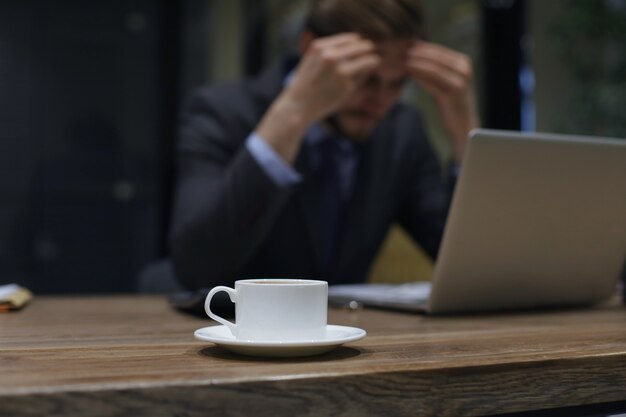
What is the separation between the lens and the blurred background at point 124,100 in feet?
11.4

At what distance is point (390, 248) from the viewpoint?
7.00ft

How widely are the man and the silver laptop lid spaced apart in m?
0.42

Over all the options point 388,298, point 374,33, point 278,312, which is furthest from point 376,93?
point 278,312

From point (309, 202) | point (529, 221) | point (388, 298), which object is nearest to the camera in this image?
point (529, 221)

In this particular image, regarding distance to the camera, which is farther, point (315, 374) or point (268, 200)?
point (268, 200)

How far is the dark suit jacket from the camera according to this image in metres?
1.34

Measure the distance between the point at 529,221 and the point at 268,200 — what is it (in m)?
0.49

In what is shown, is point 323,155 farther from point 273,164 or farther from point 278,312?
point 278,312

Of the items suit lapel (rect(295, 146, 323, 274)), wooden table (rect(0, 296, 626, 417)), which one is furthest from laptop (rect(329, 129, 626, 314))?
suit lapel (rect(295, 146, 323, 274))

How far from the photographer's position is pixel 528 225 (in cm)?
99

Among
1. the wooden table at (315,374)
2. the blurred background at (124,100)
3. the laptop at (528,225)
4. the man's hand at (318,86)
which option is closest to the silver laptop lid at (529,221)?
the laptop at (528,225)

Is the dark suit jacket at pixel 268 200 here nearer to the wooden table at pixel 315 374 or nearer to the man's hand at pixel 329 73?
the man's hand at pixel 329 73

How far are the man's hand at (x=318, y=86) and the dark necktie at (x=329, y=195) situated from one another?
12.5 inches

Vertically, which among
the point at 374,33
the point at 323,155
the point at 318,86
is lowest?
the point at 323,155
